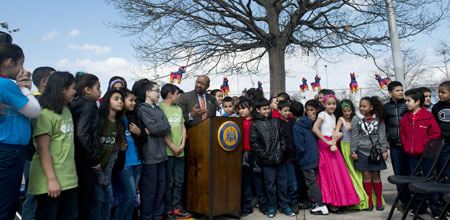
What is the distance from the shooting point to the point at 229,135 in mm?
4121

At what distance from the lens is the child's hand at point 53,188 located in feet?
8.23

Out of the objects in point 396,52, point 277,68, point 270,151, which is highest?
point 277,68

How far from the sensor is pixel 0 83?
2.32 m

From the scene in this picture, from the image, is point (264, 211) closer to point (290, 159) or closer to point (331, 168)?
point (290, 159)

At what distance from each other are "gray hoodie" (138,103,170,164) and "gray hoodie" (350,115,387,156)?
9.10 ft

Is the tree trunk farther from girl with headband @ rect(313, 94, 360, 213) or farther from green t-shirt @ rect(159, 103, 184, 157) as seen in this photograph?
green t-shirt @ rect(159, 103, 184, 157)

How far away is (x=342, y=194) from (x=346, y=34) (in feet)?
19.8

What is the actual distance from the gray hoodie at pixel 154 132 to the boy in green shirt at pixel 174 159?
14 centimetres

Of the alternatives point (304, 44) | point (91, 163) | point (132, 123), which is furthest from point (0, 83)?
point (304, 44)

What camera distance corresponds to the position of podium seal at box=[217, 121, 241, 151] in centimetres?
403

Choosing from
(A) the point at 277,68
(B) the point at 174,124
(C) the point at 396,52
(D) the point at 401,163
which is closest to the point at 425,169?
(D) the point at 401,163

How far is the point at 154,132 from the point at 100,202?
1.01 meters

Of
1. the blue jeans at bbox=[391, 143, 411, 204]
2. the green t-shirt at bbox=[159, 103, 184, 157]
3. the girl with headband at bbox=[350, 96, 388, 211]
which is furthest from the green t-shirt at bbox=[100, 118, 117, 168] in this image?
the blue jeans at bbox=[391, 143, 411, 204]

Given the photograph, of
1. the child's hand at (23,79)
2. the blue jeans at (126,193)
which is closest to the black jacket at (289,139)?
the blue jeans at (126,193)
